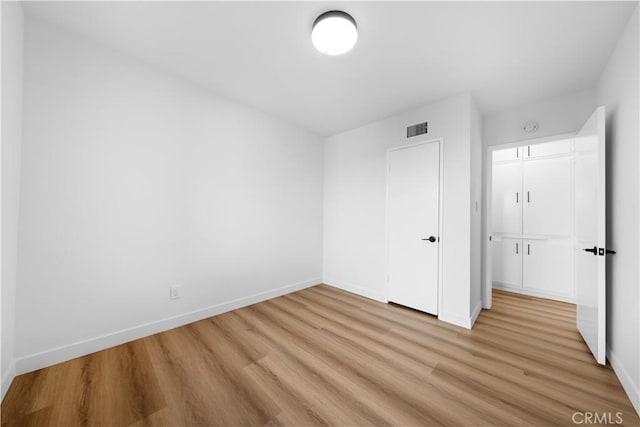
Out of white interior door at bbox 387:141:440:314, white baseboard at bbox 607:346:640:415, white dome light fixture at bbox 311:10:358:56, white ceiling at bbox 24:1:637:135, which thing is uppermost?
white ceiling at bbox 24:1:637:135

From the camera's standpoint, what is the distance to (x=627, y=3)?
4.99 ft

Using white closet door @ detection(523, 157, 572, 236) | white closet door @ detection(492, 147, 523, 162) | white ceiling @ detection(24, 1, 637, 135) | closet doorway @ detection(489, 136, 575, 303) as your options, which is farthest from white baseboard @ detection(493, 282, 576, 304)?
white ceiling @ detection(24, 1, 637, 135)

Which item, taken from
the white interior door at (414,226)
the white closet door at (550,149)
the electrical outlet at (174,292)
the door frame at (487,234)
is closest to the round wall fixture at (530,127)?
the door frame at (487,234)

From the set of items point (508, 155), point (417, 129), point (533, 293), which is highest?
point (417, 129)

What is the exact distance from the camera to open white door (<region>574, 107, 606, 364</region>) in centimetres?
186

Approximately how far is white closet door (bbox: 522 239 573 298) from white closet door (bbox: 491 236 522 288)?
0.24 feet

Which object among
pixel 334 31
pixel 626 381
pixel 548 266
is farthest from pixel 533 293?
pixel 334 31

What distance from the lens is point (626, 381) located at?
1.59 m

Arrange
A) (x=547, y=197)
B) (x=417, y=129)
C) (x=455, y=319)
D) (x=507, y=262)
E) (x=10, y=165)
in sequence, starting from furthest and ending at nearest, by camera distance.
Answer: (x=507, y=262) → (x=547, y=197) → (x=417, y=129) → (x=455, y=319) → (x=10, y=165)

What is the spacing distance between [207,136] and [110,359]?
2.31 metres

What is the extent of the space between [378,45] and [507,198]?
362cm

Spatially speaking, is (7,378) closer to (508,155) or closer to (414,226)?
(414,226)

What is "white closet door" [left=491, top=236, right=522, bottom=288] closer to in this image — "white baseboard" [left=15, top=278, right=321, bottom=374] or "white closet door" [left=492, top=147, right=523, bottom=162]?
"white closet door" [left=492, top=147, right=523, bottom=162]

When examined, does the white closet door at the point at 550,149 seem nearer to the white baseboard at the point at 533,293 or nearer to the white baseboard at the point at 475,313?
the white baseboard at the point at 533,293
